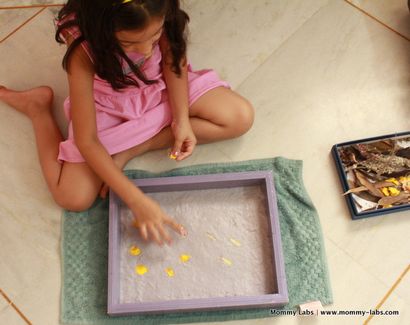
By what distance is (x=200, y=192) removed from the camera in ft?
3.20

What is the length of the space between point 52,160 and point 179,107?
318mm

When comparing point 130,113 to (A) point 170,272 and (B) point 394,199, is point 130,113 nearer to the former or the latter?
(A) point 170,272

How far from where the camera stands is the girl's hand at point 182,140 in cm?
91

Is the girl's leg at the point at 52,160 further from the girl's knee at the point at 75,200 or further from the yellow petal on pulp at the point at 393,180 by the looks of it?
the yellow petal on pulp at the point at 393,180

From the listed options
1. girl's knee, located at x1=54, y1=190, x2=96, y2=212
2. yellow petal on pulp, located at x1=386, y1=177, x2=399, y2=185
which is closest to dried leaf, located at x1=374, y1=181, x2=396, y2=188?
yellow petal on pulp, located at x1=386, y1=177, x2=399, y2=185

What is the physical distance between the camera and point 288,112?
1053 millimetres

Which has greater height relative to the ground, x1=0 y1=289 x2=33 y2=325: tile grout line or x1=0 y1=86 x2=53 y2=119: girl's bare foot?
x1=0 y1=86 x2=53 y2=119: girl's bare foot

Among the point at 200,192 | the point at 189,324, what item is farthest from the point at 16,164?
the point at 189,324

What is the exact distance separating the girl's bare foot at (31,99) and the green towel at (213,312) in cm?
26

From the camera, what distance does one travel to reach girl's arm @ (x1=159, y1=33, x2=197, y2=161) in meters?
0.88

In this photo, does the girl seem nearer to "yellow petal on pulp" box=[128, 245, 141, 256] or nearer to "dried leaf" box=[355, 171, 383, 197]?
"yellow petal on pulp" box=[128, 245, 141, 256]

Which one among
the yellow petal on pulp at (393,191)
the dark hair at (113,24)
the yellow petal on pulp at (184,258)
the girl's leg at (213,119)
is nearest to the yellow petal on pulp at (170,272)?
the yellow petal on pulp at (184,258)

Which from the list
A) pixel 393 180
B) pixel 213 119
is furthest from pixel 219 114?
pixel 393 180

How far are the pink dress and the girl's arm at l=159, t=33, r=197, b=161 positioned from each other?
2cm
